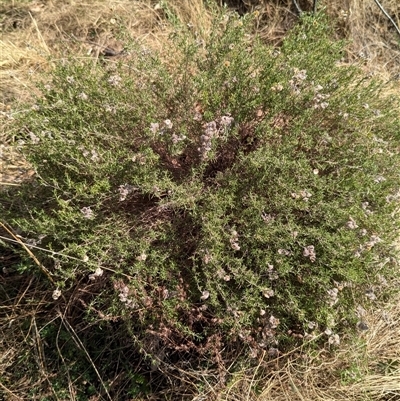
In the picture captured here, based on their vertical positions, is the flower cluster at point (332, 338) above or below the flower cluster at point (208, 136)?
below

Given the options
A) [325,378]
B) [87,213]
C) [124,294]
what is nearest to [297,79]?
[87,213]

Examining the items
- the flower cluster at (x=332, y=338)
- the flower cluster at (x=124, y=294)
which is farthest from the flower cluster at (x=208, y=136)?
the flower cluster at (x=332, y=338)

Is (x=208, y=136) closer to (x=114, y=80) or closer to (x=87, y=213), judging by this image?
(x=114, y=80)

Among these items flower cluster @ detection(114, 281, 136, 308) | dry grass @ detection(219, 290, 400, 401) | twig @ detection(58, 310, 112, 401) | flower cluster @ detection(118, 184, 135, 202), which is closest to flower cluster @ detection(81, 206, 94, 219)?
flower cluster @ detection(118, 184, 135, 202)

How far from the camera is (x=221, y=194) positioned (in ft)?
8.00

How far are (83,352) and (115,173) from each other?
1331mm

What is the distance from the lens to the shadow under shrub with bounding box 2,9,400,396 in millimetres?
2322

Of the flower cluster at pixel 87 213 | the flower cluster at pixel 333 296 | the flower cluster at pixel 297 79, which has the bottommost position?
Result: the flower cluster at pixel 333 296

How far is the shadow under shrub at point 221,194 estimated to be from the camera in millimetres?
2322

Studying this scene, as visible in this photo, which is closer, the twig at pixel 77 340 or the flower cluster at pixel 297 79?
the flower cluster at pixel 297 79

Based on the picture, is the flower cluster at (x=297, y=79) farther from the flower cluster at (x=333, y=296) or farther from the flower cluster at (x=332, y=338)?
the flower cluster at (x=332, y=338)

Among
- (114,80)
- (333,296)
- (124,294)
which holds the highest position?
(114,80)

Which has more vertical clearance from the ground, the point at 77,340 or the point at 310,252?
the point at 310,252

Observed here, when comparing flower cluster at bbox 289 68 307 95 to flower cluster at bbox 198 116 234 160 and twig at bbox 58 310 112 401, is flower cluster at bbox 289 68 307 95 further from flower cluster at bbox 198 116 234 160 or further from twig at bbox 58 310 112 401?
twig at bbox 58 310 112 401
